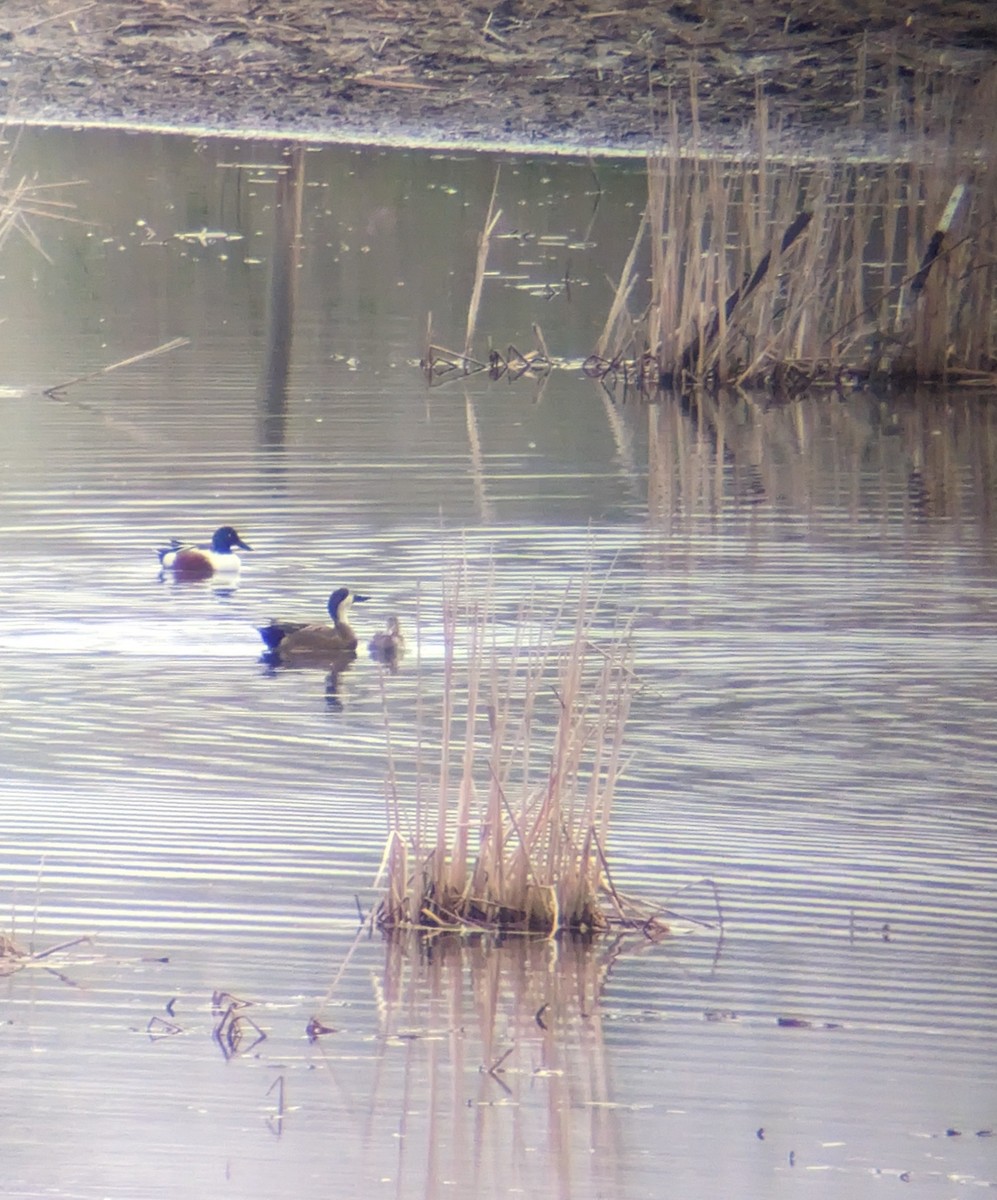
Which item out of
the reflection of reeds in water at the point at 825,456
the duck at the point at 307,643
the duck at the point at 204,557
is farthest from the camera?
the reflection of reeds in water at the point at 825,456

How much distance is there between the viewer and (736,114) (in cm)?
2627

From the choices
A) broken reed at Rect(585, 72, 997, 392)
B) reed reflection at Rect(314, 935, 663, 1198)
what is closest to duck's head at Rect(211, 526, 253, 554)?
reed reflection at Rect(314, 935, 663, 1198)

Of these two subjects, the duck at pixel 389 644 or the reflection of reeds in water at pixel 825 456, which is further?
the reflection of reeds in water at pixel 825 456

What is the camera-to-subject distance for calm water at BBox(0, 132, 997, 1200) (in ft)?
16.3

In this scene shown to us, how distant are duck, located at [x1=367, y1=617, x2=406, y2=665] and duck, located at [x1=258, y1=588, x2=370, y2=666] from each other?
0.31 ft

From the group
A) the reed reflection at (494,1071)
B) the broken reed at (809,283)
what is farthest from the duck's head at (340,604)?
the broken reed at (809,283)

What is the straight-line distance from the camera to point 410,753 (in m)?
8.20

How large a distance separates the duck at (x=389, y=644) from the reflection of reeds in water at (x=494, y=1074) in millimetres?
3580

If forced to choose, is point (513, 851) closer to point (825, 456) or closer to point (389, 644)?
point (389, 644)

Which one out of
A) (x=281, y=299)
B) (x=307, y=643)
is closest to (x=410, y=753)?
(x=307, y=643)

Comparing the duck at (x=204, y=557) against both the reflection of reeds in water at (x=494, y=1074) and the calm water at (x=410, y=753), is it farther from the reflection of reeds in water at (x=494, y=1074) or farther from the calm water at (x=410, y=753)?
the reflection of reeds in water at (x=494, y=1074)

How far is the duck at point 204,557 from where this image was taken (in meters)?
11.0

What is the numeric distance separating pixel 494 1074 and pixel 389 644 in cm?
463

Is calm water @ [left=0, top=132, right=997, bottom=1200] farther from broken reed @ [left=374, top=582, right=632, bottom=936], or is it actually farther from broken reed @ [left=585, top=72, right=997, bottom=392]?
broken reed @ [left=585, top=72, right=997, bottom=392]
